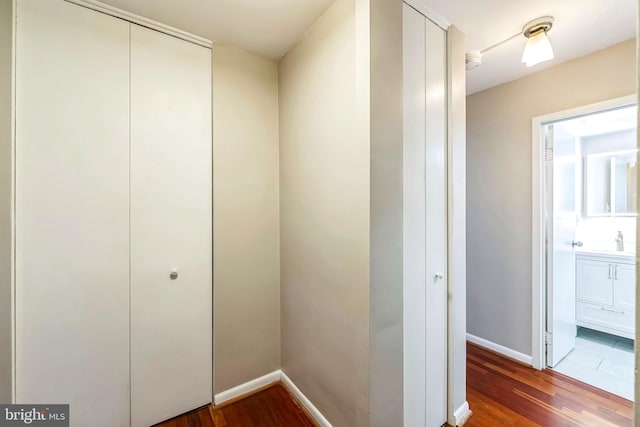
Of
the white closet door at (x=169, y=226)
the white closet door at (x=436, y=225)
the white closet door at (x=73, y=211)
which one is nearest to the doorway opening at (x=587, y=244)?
the white closet door at (x=436, y=225)

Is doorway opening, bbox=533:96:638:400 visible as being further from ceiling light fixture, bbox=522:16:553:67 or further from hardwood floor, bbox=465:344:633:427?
ceiling light fixture, bbox=522:16:553:67

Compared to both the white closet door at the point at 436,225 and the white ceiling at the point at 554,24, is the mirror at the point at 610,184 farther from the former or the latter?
the white closet door at the point at 436,225

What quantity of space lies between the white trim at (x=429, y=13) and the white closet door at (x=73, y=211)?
160 centimetres

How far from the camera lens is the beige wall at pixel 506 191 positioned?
2.03 meters

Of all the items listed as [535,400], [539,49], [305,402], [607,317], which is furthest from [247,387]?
[607,317]

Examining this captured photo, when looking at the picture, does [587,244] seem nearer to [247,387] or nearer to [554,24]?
[554,24]

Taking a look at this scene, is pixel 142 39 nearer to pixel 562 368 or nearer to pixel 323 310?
pixel 323 310

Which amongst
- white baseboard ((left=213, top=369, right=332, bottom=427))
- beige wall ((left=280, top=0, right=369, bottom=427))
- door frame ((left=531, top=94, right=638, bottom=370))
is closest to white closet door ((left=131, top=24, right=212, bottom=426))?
white baseboard ((left=213, top=369, right=332, bottom=427))

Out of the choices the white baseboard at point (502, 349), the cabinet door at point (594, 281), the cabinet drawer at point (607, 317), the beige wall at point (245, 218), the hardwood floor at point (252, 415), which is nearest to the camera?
the hardwood floor at point (252, 415)

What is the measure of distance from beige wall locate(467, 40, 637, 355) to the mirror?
1.62m

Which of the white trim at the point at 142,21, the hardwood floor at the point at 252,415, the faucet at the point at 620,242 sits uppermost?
the white trim at the point at 142,21

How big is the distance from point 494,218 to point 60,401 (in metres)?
3.29

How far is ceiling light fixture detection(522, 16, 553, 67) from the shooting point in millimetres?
1498

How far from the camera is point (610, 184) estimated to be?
9.54ft
